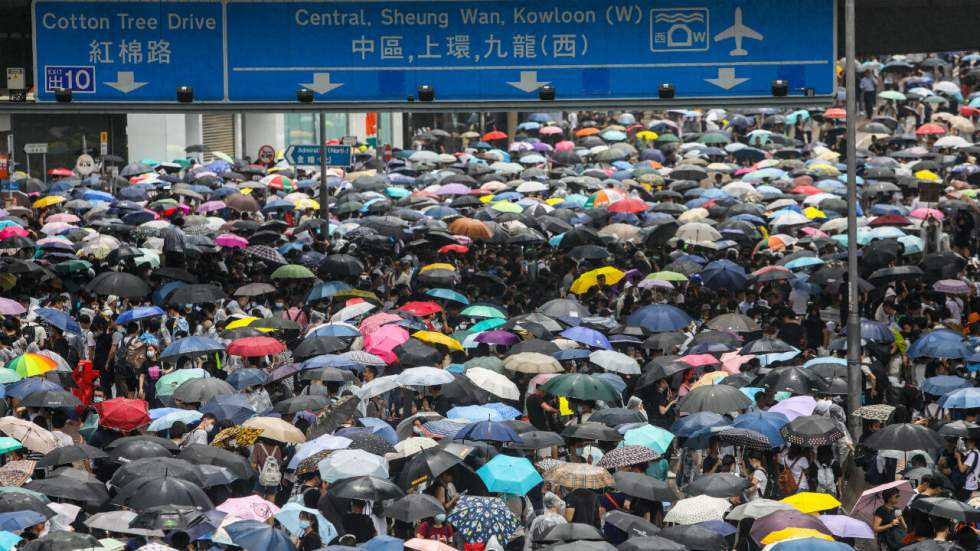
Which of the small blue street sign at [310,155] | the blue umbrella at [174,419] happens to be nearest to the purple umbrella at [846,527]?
the blue umbrella at [174,419]

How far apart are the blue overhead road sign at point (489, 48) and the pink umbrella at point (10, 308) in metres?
3.26

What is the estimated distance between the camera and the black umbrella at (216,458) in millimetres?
13164

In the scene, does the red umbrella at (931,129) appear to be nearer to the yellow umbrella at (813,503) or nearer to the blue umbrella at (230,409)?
the blue umbrella at (230,409)

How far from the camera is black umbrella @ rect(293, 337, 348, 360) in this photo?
18000 mm

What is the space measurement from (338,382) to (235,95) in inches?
260

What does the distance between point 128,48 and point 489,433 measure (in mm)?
10330

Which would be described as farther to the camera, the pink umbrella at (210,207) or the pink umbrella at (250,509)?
the pink umbrella at (210,207)

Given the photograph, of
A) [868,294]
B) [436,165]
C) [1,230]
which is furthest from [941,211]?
[1,230]

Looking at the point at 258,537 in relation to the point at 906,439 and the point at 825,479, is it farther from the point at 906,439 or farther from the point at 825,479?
the point at 906,439

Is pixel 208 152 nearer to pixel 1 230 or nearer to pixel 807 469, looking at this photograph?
pixel 1 230

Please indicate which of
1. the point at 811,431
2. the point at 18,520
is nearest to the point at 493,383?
the point at 811,431

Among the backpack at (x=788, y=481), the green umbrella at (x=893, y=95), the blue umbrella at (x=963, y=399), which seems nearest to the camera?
the backpack at (x=788, y=481)

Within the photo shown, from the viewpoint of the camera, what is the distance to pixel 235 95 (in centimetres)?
2197

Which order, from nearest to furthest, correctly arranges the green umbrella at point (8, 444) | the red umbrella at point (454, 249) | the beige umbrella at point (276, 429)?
the green umbrella at point (8, 444) < the beige umbrella at point (276, 429) < the red umbrella at point (454, 249)
